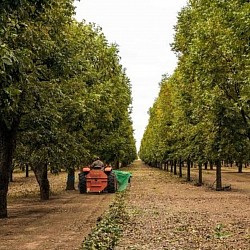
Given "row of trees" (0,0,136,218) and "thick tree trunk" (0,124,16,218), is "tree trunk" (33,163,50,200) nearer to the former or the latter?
"row of trees" (0,0,136,218)

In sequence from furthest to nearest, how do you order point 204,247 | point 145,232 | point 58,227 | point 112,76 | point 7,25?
point 112,76 → point 58,227 → point 145,232 → point 204,247 → point 7,25

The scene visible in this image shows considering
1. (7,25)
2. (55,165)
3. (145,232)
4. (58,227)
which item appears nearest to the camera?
(7,25)

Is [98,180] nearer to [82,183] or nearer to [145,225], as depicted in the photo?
[82,183]

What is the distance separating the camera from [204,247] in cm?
Result: 1270

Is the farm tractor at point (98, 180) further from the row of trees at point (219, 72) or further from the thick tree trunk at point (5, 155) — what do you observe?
the thick tree trunk at point (5, 155)

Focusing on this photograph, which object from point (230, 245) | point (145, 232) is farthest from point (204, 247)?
point (145, 232)

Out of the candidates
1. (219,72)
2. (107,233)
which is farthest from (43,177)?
(107,233)

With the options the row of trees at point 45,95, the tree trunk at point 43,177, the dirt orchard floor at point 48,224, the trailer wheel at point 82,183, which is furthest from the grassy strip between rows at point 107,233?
the trailer wheel at point 82,183

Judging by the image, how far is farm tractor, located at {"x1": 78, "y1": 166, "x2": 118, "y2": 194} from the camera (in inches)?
1335

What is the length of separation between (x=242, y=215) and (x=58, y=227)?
787 cm

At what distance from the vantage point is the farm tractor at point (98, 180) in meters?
33.9

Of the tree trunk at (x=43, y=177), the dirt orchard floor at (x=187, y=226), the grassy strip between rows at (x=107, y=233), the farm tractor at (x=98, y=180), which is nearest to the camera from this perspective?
the grassy strip between rows at (x=107, y=233)

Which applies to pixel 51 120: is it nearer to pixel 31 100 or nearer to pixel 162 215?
pixel 31 100

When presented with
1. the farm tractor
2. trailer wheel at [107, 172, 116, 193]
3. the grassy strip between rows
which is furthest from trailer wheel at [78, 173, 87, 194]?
the grassy strip between rows
